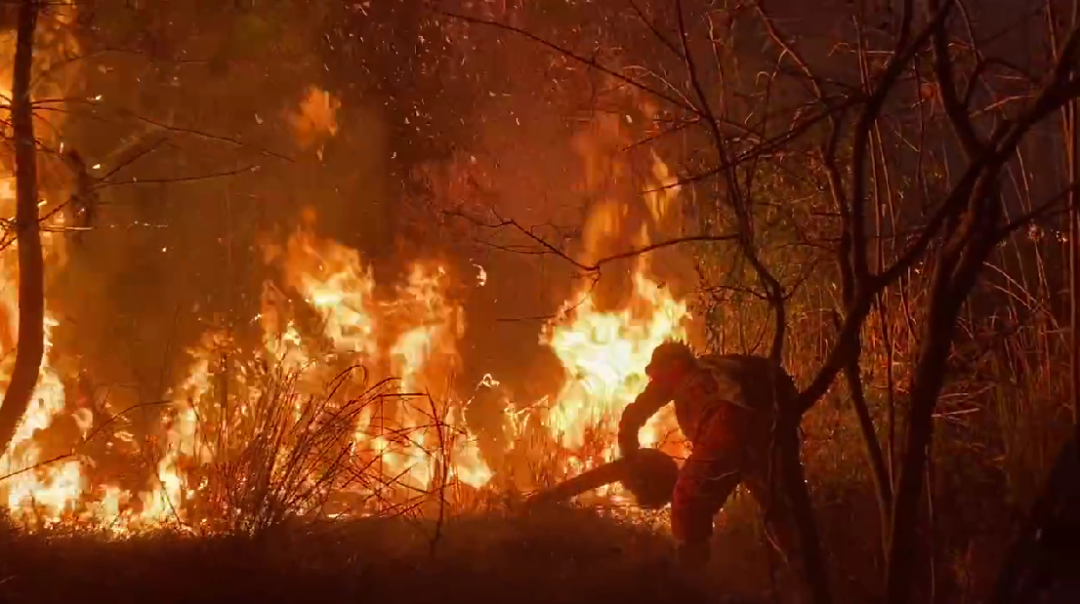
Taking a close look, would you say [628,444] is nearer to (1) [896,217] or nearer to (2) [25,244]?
(1) [896,217]

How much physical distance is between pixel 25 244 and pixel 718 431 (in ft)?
13.1

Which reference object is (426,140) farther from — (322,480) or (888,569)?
(888,569)

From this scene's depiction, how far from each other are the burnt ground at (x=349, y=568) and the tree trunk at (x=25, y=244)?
2.53ft

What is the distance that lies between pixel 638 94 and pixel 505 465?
114 inches

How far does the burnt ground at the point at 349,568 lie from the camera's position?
465 cm

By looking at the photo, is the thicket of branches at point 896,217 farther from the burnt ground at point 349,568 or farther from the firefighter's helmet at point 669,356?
the burnt ground at point 349,568

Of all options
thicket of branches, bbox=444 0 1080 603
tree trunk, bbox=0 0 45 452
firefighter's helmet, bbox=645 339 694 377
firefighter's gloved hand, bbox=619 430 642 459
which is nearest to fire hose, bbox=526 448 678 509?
firefighter's gloved hand, bbox=619 430 642 459

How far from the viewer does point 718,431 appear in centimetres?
448

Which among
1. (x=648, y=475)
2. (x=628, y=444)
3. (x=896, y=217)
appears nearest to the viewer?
(x=896, y=217)

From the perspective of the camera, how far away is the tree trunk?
18.2ft

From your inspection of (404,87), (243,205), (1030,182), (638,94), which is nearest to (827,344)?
(1030,182)

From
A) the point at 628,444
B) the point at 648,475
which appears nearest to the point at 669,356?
Answer: the point at 628,444

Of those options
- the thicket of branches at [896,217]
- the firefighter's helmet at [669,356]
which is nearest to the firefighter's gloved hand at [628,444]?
the firefighter's helmet at [669,356]

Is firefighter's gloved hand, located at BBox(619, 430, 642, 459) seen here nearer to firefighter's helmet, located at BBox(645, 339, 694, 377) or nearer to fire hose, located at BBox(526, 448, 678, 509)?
fire hose, located at BBox(526, 448, 678, 509)
